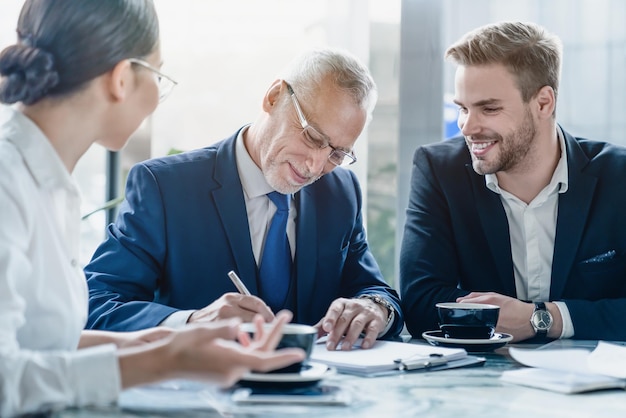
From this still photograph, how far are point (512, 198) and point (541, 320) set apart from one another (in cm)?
52

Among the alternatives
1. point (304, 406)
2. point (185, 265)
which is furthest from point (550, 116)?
point (304, 406)

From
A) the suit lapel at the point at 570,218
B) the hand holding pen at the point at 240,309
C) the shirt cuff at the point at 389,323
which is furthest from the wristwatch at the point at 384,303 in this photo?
the suit lapel at the point at 570,218

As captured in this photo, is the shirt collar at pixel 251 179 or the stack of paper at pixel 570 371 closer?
the stack of paper at pixel 570 371

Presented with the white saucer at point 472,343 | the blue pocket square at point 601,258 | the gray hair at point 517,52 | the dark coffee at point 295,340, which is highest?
the gray hair at point 517,52

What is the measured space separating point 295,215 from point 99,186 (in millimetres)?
1503

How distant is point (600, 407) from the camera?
130 cm

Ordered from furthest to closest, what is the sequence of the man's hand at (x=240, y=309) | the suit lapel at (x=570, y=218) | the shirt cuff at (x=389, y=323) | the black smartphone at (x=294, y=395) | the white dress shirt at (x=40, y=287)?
the suit lapel at (x=570, y=218) → the shirt cuff at (x=389, y=323) → the man's hand at (x=240, y=309) → the black smartphone at (x=294, y=395) → the white dress shirt at (x=40, y=287)

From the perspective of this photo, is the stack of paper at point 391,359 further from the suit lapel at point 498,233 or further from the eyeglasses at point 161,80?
Answer: the suit lapel at point 498,233

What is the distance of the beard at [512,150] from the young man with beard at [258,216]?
467 mm

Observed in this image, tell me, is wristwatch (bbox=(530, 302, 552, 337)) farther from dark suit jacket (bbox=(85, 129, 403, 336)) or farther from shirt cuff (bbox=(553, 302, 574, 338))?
dark suit jacket (bbox=(85, 129, 403, 336))

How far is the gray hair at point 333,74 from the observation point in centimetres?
221

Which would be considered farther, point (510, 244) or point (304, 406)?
point (510, 244)

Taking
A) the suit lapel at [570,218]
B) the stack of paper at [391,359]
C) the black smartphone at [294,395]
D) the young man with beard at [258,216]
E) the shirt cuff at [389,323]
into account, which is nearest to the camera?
the black smartphone at [294,395]

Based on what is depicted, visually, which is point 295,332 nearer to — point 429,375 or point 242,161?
point 429,375
